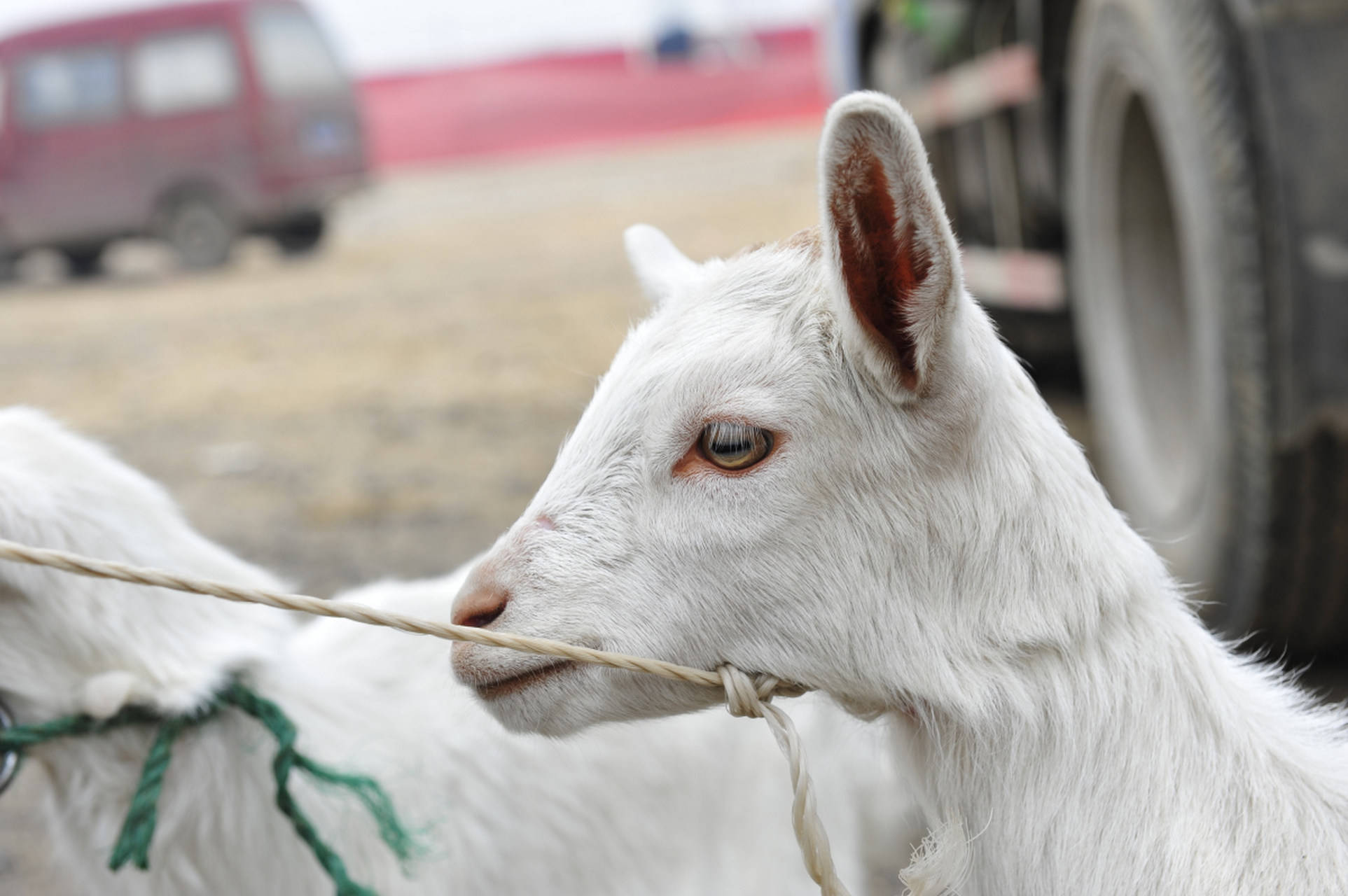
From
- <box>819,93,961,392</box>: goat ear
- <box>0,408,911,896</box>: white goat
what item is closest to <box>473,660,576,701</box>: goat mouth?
<box>0,408,911,896</box>: white goat

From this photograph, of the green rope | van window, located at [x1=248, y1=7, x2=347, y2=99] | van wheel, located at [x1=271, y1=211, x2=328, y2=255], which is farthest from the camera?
van wheel, located at [x1=271, y1=211, x2=328, y2=255]

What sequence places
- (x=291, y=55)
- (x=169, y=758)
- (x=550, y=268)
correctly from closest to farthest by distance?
(x=169, y=758) < (x=550, y=268) < (x=291, y=55)

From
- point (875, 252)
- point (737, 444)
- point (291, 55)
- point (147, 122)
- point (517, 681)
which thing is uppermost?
point (291, 55)

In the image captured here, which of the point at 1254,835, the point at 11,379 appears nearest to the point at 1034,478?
the point at 1254,835

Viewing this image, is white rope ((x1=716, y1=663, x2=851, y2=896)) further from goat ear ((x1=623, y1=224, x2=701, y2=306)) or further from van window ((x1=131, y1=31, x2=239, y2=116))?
van window ((x1=131, y1=31, x2=239, y2=116))

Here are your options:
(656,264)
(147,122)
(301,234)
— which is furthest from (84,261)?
(656,264)

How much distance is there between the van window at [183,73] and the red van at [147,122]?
12 millimetres

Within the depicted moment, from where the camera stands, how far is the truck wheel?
2602mm

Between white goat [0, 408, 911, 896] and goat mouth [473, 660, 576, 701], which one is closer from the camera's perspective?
goat mouth [473, 660, 576, 701]

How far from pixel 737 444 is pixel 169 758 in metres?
0.97

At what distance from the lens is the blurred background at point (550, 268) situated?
2584mm

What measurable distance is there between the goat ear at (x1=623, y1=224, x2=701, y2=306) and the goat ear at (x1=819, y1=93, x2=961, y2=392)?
1.26 ft

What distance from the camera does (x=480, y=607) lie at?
4.71 ft

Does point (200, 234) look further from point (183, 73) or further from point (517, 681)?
point (517, 681)
